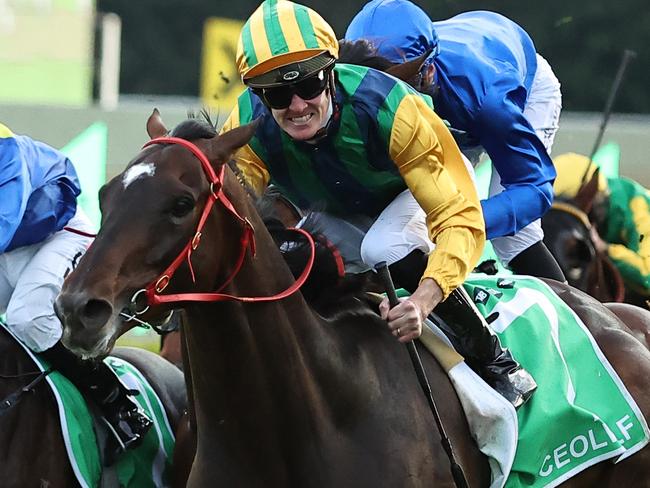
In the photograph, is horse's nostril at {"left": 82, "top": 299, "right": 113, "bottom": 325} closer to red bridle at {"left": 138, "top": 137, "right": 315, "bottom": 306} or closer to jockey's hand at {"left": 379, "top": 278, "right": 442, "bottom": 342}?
red bridle at {"left": 138, "top": 137, "right": 315, "bottom": 306}

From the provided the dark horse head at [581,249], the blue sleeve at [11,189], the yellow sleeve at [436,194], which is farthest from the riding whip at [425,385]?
the dark horse head at [581,249]

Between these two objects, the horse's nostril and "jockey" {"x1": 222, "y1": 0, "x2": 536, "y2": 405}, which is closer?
the horse's nostril

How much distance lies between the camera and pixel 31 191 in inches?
187

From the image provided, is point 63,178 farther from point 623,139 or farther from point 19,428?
point 623,139

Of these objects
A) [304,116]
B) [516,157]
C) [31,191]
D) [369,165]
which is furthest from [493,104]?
[31,191]

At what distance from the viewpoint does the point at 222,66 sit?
46.6 ft

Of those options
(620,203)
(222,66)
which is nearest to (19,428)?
(620,203)

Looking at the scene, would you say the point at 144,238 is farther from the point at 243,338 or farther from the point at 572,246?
the point at 572,246

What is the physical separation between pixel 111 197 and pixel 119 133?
6924 mm

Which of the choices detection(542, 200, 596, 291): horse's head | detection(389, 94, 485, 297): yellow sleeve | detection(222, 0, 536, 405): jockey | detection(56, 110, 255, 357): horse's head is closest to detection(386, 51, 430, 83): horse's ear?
detection(222, 0, 536, 405): jockey

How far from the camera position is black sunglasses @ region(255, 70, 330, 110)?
3600mm

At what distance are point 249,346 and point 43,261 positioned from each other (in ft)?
5.12

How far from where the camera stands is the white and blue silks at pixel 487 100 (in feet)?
14.7

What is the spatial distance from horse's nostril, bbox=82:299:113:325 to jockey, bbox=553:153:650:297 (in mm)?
4527
